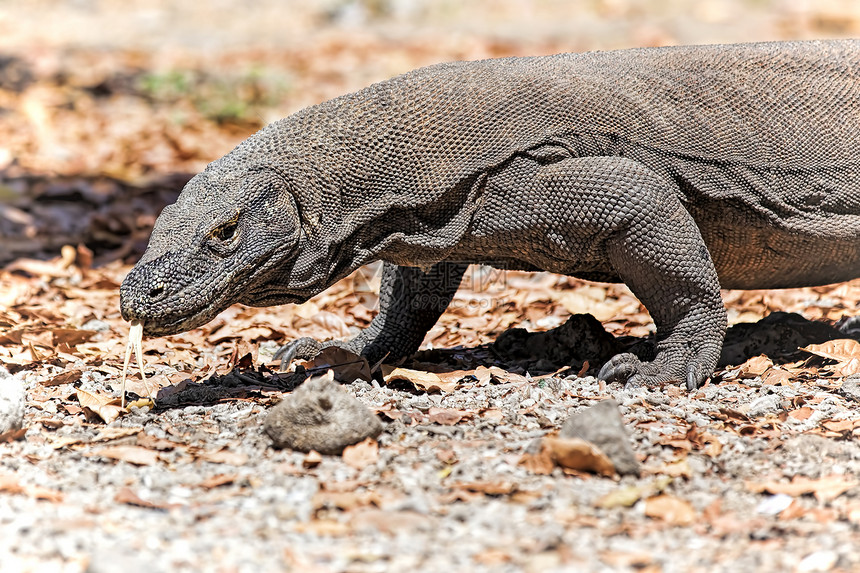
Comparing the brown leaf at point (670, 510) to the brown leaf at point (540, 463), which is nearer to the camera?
the brown leaf at point (670, 510)

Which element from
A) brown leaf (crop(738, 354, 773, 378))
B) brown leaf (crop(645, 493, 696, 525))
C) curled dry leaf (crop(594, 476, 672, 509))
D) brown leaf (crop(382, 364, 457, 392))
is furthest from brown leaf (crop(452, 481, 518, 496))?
brown leaf (crop(738, 354, 773, 378))

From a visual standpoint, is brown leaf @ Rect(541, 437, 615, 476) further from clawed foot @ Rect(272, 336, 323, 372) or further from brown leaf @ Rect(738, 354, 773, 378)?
clawed foot @ Rect(272, 336, 323, 372)

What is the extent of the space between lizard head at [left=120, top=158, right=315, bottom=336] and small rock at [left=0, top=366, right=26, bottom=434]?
527 millimetres

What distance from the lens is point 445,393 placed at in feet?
15.0

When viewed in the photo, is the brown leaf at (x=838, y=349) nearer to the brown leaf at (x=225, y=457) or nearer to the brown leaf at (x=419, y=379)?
the brown leaf at (x=419, y=379)

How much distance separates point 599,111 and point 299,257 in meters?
1.60

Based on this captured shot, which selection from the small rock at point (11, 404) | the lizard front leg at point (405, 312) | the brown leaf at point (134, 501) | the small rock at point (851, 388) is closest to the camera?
the brown leaf at point (134, 501)

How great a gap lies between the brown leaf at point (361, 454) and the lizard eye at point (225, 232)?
113 centimetres

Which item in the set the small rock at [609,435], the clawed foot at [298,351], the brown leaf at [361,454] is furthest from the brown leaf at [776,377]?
the clawed foot at [298,351]

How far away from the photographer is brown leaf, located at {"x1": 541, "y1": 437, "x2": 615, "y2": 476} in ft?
11.0

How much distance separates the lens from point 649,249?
4465 mm

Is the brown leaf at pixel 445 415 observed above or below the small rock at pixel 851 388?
below

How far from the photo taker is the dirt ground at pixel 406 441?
2.91m

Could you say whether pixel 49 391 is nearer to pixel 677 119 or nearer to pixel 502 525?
pixel 502 525
